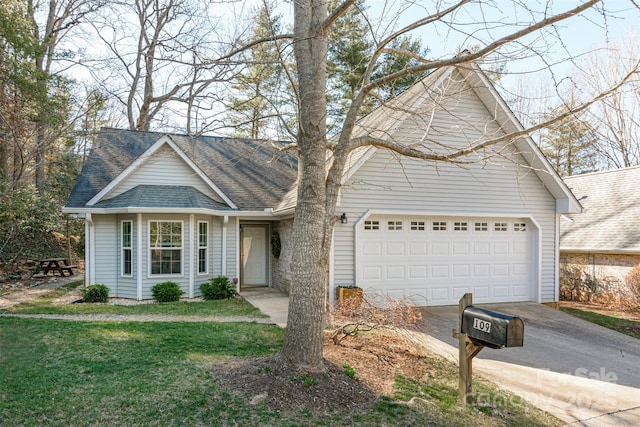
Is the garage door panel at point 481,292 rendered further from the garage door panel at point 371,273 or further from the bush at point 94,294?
→ the bush at point 94,294

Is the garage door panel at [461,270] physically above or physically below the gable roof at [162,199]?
below

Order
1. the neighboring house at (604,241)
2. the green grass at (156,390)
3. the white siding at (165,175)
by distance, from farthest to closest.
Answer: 1. the neighboring house at (604,241)
2. the white siding at (165,175)
3. the green grass at (156,390)

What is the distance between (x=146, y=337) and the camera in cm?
691

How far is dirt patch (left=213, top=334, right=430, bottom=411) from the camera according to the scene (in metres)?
4.36

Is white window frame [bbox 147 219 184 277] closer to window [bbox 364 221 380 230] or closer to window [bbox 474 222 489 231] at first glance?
window [bbox 364 221 380 230]

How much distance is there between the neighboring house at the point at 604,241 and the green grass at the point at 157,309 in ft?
35.3

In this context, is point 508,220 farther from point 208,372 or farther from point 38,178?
point 38,178

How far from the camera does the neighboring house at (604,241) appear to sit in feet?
42.2

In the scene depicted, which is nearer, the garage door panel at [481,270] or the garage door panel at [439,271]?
the garage door panel at [439,271]

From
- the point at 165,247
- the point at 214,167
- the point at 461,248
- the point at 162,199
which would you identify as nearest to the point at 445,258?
the point at 461,248

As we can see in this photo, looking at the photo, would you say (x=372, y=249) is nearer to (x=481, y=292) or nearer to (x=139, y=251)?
(x=481, y=292)

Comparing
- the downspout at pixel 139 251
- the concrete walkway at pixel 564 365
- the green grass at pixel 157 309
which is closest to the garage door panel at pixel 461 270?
the concrete walkway at pixel 564 365

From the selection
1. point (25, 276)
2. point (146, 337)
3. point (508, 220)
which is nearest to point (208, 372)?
point (146, 337)

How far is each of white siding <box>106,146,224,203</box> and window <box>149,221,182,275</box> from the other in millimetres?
1416
